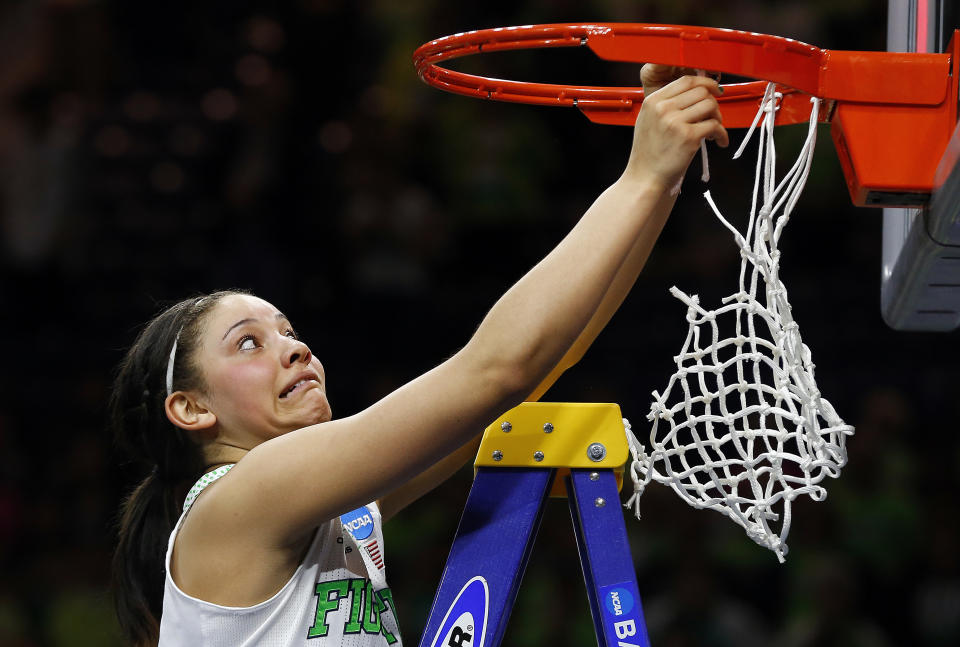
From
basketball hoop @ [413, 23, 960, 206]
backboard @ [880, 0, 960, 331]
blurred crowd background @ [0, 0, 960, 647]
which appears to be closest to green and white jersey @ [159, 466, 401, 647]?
basketball hoop @ [413, 23, 960, 206]

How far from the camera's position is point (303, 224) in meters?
4.74

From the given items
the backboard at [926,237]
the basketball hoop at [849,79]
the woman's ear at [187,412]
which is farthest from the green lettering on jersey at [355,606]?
the backboard at [926,237]

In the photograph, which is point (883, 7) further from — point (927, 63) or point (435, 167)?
point (927, 63)

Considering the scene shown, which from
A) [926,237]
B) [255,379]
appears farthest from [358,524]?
[926,237]

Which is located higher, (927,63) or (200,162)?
(927,63)

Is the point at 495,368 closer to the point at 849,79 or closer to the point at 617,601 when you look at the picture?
the point at 617,601

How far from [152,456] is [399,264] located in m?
2.88

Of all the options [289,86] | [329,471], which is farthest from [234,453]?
[289,86]

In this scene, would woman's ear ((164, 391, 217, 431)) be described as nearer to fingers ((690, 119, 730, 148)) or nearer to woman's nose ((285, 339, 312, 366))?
woman's nose ((285, 339, 312, 366))

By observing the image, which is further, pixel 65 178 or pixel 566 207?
pixel 65 178

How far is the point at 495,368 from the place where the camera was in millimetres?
1453

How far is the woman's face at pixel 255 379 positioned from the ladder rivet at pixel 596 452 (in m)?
0.39

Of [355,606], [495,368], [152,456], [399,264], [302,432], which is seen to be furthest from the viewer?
[399,264]

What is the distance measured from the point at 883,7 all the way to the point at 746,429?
11.2 ft
